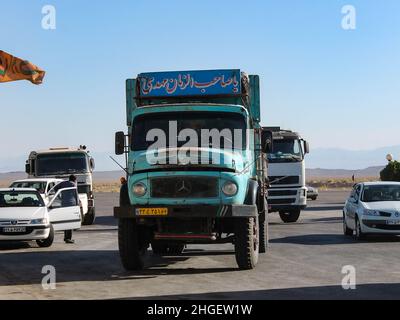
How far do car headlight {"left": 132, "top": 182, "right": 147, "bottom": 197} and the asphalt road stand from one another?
1398mm

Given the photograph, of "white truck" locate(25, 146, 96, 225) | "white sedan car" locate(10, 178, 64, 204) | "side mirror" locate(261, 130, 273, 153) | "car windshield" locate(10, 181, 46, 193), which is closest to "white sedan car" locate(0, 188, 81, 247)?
"white sedan car" locate(10, 178, 64, 204)

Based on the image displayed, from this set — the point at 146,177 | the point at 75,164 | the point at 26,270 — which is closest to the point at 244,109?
the point at 146,177

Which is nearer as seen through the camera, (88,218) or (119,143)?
(119,143)

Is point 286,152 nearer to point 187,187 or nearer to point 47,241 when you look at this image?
point 47,241

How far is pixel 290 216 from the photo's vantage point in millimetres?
30000

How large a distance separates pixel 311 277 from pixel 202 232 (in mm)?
2016

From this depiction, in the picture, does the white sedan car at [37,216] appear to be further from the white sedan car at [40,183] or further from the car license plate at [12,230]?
the white sedan car at [40,183]

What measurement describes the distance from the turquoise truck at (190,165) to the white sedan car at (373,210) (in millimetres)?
5816

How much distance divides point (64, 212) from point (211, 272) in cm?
684

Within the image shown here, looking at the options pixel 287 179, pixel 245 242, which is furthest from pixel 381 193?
pixel 245 242

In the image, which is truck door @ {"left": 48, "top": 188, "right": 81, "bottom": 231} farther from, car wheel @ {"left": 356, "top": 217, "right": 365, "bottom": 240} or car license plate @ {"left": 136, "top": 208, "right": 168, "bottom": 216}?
car wheel @ {"left": 356, "top": 217, "right": 365, "bottom": 240}

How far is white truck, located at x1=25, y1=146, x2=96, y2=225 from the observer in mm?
28938

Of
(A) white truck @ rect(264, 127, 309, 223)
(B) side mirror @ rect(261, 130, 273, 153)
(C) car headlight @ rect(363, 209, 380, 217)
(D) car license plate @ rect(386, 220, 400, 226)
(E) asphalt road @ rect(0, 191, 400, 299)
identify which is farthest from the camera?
(A) white truck @ rect(264, 127, 309, 223)

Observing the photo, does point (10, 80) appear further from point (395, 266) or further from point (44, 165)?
point (395, 266)
